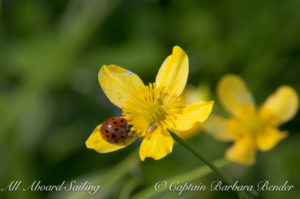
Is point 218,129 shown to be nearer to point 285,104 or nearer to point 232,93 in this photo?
point 232,93

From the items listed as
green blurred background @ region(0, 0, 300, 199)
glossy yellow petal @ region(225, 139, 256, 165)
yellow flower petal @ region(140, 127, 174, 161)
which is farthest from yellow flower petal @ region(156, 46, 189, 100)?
green blurred background @ region(0, 0, 300, 199)

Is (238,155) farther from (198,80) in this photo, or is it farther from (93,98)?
(93,98)

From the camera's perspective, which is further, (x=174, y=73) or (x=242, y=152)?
(x=242, y=152)

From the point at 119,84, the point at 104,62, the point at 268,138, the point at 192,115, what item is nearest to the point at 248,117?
the point at 268,138

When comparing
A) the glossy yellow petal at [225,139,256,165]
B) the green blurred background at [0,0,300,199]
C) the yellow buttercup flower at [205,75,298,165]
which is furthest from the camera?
the green blurred background at [0,0,300,199]

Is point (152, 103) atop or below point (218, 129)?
atop

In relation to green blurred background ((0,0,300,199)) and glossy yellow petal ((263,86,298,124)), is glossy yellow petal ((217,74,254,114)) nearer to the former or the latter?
glossy yellow petal ((263,86,298,124))

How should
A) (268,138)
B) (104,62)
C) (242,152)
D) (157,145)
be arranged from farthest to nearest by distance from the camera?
(104,62), (268,138), (242,152), (157,145)
